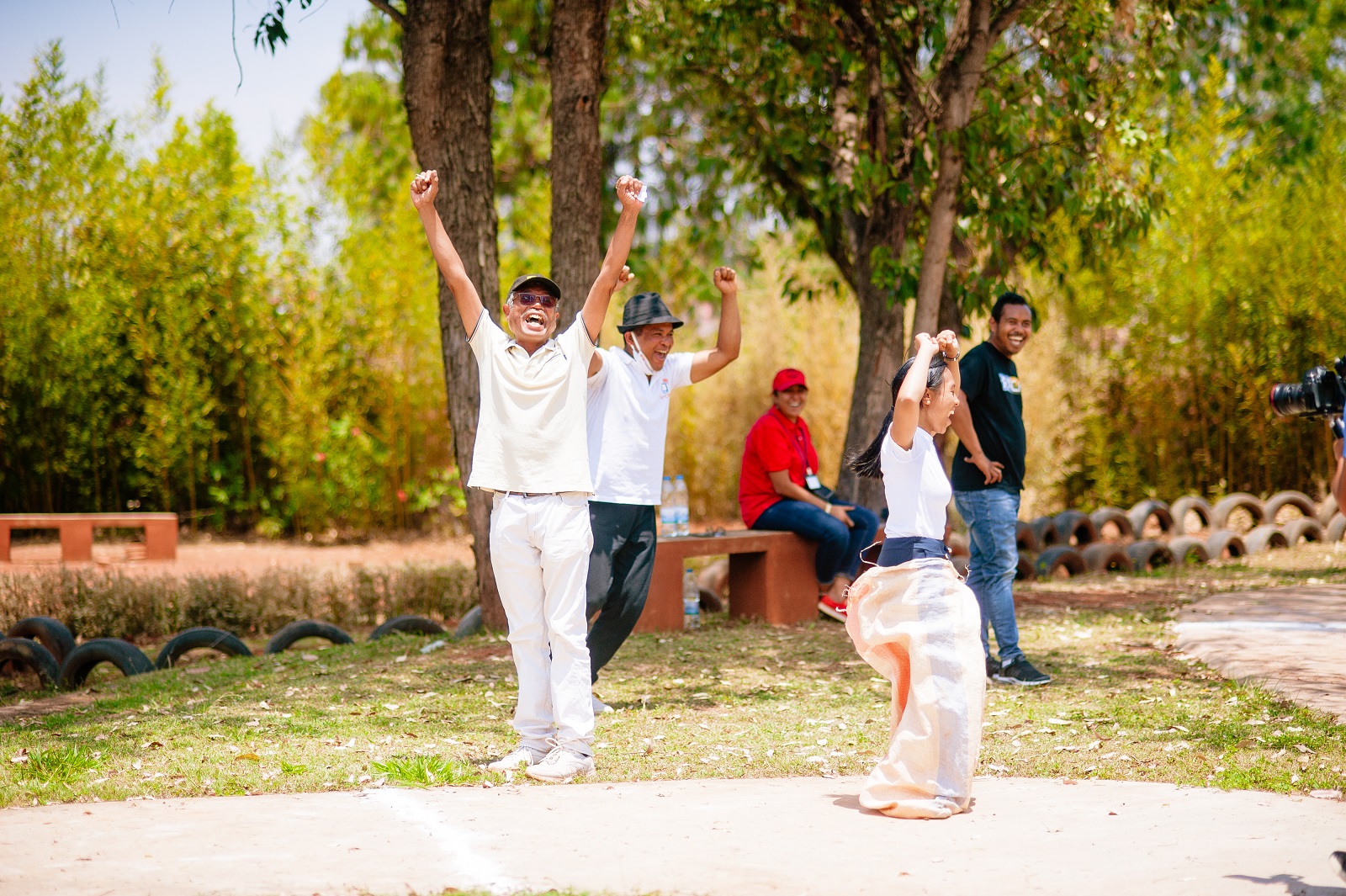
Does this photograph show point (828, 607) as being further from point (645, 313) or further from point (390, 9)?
point (390, 9)

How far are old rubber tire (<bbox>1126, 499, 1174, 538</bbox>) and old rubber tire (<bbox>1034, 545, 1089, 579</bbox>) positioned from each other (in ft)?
5.21

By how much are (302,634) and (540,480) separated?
4.13m

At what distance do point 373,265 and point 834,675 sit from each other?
10.2 meters

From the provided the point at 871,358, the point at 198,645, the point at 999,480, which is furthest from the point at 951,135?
the point at 198,645

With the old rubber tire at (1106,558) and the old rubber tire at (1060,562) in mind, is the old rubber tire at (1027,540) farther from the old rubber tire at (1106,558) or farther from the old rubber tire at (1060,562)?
the old rubber tire at (1106,558)

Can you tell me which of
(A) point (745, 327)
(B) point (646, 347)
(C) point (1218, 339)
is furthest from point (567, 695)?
(A) point (745, 327)

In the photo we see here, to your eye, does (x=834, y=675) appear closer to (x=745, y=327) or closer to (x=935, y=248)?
(x=935, y=248)

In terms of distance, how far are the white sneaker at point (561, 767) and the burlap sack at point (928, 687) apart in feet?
3.31

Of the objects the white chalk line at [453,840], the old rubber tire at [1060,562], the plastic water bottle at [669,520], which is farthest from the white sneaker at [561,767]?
the old rubber tire at [1060,562]

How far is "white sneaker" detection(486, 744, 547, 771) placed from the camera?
4.52m

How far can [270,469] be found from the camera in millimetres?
15508

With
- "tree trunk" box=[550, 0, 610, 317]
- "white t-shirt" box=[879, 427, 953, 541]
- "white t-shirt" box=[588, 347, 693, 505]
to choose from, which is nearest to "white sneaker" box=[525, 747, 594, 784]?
"white t-shirt" box=[588, 347, 693, 505]

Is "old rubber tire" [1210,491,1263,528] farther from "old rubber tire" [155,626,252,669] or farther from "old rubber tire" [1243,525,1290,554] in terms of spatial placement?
"old rubber tire" [155,626,252,669]

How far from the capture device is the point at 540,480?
4.41 metres
